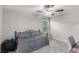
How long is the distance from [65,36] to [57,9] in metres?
0.29

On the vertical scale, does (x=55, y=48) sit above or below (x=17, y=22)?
below

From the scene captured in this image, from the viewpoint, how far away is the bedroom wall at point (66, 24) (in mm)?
Result: 995

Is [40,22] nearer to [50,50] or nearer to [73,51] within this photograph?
[50,50]

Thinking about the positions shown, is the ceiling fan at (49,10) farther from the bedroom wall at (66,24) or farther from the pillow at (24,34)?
the pillow at (24,34)

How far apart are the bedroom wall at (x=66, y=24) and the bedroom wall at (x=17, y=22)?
0.58ft

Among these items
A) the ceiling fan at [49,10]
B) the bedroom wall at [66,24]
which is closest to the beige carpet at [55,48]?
the bedroom wall at [66,24]

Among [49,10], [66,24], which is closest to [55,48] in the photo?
[66,24]

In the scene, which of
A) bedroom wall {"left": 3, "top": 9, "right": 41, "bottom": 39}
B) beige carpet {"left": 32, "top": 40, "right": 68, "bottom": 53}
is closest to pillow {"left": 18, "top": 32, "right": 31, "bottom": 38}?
bedroom wall {"left": 3, "top": 9, "right": 41, "bottom": 39}

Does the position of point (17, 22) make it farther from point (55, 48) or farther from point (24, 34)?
point (55, 48)

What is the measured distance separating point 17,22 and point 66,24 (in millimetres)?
520

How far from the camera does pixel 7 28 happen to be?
99cm

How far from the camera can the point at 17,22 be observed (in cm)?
100

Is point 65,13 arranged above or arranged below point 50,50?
above
